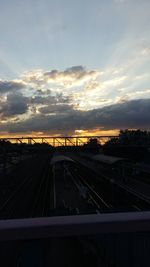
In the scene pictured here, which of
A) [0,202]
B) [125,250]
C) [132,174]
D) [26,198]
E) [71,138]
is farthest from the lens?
[71,138]

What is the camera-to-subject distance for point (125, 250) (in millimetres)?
3504

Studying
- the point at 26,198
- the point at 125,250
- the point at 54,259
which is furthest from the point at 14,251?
the point at 26,198

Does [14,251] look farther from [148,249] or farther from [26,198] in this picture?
[26,198]

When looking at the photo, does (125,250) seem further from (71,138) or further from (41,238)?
(71,138)

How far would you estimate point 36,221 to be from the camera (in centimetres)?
341

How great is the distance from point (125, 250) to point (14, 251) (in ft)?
3.16

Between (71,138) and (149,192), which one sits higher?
(71,138)

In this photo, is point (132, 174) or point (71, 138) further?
point (71, 138)

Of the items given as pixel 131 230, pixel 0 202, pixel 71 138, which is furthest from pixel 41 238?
pixel 71 138

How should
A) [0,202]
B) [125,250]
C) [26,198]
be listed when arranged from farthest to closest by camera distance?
[26,198] < [0,202] < [125,250]

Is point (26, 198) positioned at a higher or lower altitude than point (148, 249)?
lower

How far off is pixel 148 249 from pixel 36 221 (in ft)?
3.18

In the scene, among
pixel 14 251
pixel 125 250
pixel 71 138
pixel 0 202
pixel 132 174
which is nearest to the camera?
pixel 14 251

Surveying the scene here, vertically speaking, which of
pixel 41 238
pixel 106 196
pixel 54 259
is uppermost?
pixel 41 238
